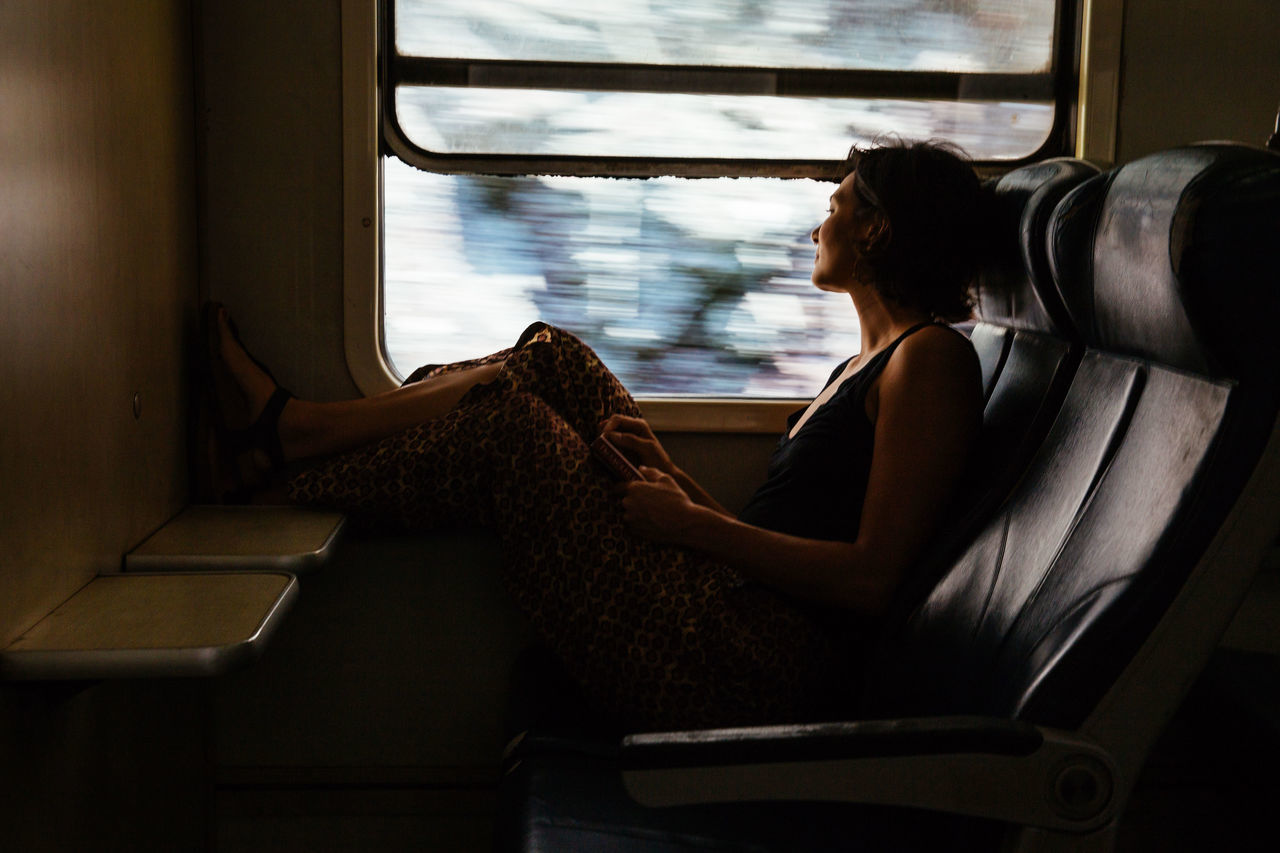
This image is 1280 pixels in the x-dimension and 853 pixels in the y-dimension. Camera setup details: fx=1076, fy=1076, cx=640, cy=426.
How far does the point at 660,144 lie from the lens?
207cm

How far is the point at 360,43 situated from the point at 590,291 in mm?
617

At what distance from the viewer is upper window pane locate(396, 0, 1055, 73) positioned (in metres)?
2.02

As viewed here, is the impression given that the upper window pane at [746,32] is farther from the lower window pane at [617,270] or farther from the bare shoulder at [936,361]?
the bare shoulder at [936,361]

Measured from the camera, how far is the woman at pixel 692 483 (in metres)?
1.49

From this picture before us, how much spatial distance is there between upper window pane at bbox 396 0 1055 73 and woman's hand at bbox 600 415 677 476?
2.38 feet

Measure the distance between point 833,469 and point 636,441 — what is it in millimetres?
337

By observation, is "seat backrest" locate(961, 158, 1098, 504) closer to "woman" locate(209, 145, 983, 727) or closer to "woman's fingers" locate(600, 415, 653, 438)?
"woman" locate(209, 145, 983, 727)

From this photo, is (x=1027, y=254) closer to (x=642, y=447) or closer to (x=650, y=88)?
(x=642, y=447)

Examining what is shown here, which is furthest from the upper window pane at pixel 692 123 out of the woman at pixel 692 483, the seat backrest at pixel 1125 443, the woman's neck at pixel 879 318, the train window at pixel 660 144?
the seat backrest at pixel 1125 443

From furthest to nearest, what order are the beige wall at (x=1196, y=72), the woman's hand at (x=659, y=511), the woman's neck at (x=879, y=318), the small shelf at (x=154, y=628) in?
1. the beige wall at (x=1196, y=72)
2. the woman's neck at (x=879, y=318)
3. the woman's hand at (x=659, y=511)
4. the small shelf at (x=154, y=628)

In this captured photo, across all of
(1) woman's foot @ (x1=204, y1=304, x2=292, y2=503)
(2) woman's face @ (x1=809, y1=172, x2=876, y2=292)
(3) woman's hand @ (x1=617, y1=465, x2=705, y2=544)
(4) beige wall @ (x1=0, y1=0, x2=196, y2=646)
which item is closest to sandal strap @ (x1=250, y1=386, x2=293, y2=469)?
(1) woman's foot @ (x1=204, y1=304, x2=292, y2=503)

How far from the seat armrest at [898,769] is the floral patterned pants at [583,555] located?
22.4 inches

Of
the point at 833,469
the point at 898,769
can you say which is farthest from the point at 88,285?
the point at 898,769

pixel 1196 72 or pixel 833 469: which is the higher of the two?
pixel 1196 72
